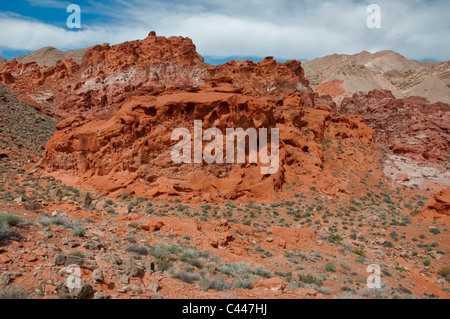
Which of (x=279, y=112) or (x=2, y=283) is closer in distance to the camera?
(x=2, y=283)

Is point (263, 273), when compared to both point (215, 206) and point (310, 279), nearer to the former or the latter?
point (310, 279)

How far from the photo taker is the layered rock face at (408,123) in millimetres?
31966

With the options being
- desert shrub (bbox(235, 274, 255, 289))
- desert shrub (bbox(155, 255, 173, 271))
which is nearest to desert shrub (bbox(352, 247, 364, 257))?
desert shrub (bbox(235, 274, 255, 289))

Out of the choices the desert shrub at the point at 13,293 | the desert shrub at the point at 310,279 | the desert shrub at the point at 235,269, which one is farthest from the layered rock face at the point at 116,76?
the desert shrub at the point at 13,293

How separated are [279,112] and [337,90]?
2357 inches

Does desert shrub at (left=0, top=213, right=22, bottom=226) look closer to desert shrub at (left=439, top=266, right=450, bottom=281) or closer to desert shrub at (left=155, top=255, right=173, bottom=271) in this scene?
desert shrub at (left=155, top=255, right=173, bottom=271)

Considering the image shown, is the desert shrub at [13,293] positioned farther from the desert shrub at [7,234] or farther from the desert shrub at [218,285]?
the desert shrub at [218,285]

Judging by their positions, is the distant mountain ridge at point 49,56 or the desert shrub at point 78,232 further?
the distant mountain ridge at point 49,56

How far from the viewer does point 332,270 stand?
959 cm

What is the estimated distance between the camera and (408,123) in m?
37.1

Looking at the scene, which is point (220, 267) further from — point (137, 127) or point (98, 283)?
point (137, 127)

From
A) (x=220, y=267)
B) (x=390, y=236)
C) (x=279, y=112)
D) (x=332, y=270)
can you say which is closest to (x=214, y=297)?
(x=220, y=267)

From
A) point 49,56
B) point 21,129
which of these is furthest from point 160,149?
point 49,56

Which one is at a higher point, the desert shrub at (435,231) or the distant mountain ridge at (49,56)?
the distant mountain ridge at (49,56)
